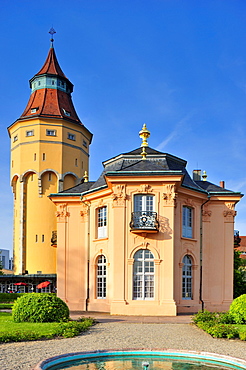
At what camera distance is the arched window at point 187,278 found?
85.1 feet

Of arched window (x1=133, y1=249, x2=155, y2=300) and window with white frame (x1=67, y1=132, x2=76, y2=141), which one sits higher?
window with white frame (x1=67, y1=132, x2=76, y2=141)

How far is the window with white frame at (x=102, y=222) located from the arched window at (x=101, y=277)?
1.36m

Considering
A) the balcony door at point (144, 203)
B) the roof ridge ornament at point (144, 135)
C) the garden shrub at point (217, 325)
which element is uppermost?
the roof ridge ornament at point (144, 135)

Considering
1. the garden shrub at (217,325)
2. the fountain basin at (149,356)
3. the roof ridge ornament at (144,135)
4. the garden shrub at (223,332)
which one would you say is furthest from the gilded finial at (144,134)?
the fountain basin at (149,356)

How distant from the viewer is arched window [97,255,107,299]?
2675cm

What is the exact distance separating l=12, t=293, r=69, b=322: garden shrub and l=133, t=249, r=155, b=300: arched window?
653 cm

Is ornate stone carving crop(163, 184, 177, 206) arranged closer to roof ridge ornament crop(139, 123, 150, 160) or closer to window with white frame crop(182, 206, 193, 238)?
window with white frame crop(182, 206, 193, 238)

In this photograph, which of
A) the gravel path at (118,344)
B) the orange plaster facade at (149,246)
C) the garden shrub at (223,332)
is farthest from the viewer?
the orange plaster facade at (149,246)

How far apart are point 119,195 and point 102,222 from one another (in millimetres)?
3546

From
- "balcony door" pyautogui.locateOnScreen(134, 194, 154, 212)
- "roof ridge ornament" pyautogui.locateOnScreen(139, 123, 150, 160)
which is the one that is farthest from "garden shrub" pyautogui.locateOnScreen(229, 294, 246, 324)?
"roof ridge ornament" pyautogui.locateOnScreen(139, 123, 150, 160)

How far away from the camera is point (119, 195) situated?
81.1 ft

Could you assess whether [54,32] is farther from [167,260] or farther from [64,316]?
[64,316]

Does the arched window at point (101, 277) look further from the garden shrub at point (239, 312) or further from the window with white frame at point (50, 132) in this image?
the window with white frame at point (50, 132)

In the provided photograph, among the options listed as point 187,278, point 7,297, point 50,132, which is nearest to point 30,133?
point 50,132
